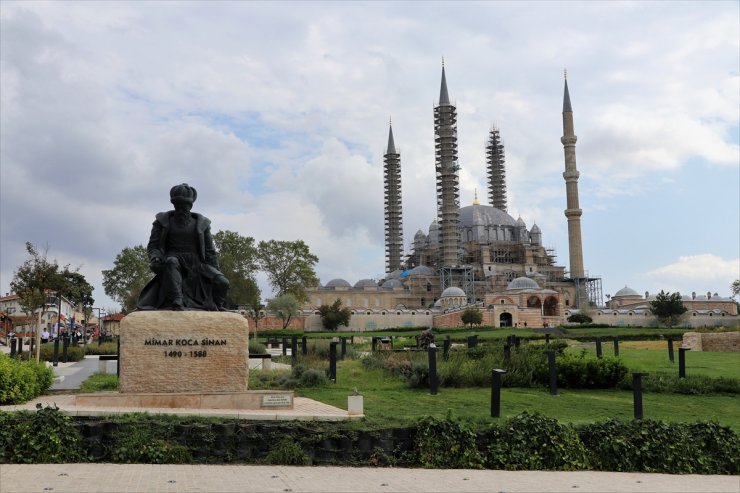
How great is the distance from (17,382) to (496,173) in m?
95.0

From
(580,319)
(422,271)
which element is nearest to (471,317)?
(580,319)

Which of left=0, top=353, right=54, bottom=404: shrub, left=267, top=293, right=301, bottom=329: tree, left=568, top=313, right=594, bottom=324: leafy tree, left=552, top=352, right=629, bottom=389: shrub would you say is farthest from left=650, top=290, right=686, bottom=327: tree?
left=0, top=353, right=54, bottom=404: shrub

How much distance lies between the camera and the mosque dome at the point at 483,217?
3663 inches

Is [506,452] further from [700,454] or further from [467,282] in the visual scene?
[467,282]

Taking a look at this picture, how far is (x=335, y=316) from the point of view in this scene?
66750 mm

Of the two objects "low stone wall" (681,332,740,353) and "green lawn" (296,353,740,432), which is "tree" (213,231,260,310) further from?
"green lawn" (296,353,740,432)

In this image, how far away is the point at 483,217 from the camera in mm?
93812

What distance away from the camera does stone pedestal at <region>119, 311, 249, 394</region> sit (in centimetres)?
1020

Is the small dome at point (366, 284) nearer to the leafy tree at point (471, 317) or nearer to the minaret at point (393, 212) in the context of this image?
the minaret at point (393, 212)

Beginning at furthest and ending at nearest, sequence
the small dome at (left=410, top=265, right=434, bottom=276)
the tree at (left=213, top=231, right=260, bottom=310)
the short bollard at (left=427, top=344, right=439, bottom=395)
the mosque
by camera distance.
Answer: the small dome at (left=410, top=265, right=434, bottom=276)
the mosque
the tree at (left=213, top=231, right=260, bottom=310)
the short bollard at (left=427, top=344, right=439, bottom=395)

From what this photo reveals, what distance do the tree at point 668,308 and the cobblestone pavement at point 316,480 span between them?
6343 centimetres

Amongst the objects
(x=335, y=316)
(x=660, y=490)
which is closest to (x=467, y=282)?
(x=335, y=316)

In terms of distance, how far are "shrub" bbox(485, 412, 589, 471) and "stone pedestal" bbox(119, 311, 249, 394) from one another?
385 cm

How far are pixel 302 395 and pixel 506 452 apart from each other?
5.44 metres
